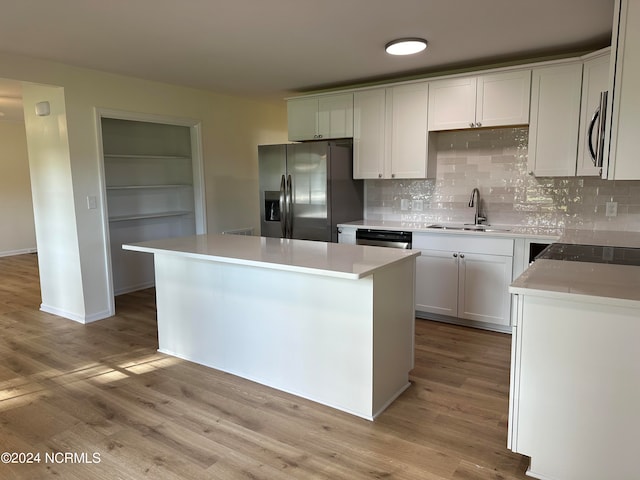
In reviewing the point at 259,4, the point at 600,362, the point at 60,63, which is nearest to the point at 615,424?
the point at 600,362

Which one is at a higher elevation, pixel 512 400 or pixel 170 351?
pixel 512 400

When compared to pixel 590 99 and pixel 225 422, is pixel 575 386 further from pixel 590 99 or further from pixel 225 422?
pixel 590 99

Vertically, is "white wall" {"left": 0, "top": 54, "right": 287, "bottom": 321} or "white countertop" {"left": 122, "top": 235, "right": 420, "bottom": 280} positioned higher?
"white wall" {"left": 0, "top": 54, "right": 287, "bottom": 321}

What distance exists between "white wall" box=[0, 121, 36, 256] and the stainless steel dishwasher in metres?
6.58

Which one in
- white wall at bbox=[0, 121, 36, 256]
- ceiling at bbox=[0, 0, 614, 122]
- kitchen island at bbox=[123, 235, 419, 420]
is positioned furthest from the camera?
white wall at bbox=[0, 121, 36, 256]

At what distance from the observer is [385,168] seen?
434 cm

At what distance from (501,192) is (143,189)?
4.04m

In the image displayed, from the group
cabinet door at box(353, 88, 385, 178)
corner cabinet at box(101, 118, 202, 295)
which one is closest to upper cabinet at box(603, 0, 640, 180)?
cabinet door at box(353, 88, 385, 178)

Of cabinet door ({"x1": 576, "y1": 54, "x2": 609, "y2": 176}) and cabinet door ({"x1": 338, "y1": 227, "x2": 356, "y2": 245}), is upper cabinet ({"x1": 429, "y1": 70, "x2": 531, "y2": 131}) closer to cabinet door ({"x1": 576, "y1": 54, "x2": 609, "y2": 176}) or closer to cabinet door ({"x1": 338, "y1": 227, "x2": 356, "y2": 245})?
cabinet door ({"x1": 576, "y1": 54, "x2": 609, "y2": 176})

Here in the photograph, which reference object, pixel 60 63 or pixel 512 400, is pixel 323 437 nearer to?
pixel 512 400

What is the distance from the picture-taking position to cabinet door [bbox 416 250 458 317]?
3.86 m

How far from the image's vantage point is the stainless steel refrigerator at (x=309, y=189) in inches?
170

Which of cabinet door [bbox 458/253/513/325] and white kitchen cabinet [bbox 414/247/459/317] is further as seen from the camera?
white kitchen cabinet [bbox 414/247/459/317]

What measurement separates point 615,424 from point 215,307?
7.50 ft
